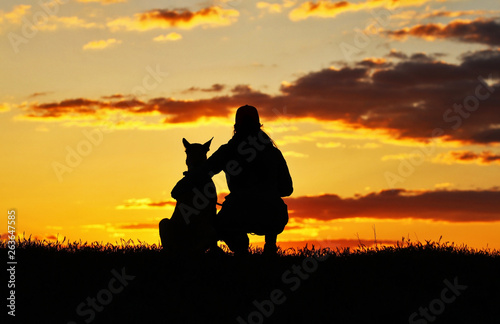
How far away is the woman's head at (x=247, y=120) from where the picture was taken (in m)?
11.4

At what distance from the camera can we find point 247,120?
449 inches

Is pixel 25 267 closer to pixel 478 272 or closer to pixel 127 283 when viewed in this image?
pixel 127 283

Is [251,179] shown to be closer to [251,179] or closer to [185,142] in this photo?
[251,179]

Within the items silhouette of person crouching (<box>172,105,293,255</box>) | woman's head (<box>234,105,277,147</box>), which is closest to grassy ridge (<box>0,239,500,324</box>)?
silhouette of person crouching (<box>172,105,293,255</box>)

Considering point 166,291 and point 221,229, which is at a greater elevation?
point 221,229

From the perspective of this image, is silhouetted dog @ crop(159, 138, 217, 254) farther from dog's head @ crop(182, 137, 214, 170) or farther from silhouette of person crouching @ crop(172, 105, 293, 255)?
silhouette of person crouching @ crop(172, 105, 293, 255)

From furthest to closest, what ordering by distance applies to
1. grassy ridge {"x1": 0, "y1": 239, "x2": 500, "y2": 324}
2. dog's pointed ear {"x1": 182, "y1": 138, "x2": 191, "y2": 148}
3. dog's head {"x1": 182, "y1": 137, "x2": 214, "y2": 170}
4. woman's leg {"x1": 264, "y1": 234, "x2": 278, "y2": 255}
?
woman's leg {"x1": 264, "y1": 234, "x2": 278, "y2": 255}, dog's pointed ear {"x1": 182, "y1": 138, "x2": 191, "y2": 148}, dog's head {"x1": 182, "y1": 137, "x2": 214, "y2": 170}, grassy ridge {"x1": 0, "y1": 239, "x2": 500, "y2": 324}

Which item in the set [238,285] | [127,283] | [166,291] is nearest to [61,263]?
[127,283]

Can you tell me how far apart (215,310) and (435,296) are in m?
3.39

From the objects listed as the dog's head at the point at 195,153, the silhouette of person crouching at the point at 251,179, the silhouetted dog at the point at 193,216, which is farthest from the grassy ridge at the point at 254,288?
the dog's head at the point at 195,153

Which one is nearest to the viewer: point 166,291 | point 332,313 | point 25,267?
point 332,313

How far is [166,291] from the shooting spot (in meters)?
9.64

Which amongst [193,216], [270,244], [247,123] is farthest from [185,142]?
[270,244]

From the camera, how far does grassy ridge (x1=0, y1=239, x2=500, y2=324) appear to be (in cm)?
883
